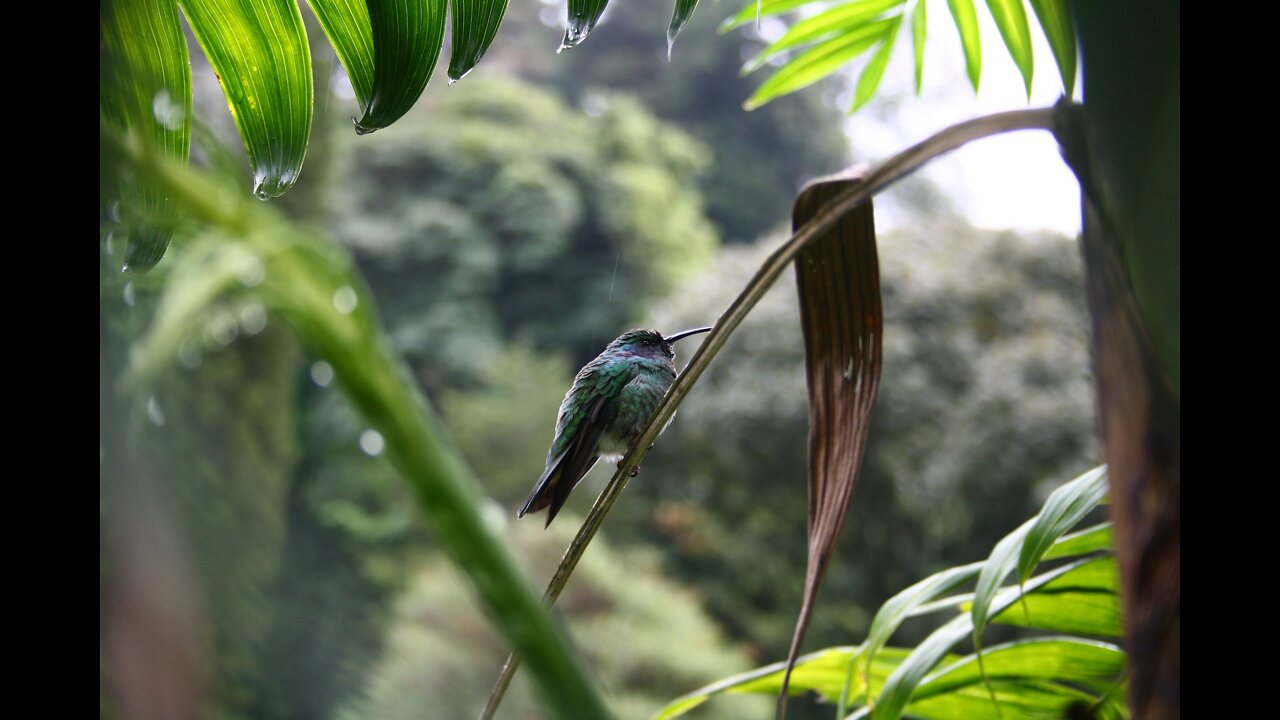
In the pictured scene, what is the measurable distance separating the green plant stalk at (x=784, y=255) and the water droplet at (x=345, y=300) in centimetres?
21

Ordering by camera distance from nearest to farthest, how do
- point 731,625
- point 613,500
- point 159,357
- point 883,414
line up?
point 159,357 → point 613,500 → point 883,414 → point 731,625

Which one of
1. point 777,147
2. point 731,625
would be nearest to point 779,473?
point 731,625

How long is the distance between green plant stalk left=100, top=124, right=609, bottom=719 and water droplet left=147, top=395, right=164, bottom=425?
0.08 m

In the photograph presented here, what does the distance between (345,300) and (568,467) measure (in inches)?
20.9

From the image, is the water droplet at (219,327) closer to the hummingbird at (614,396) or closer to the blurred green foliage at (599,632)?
the hummingbird at (614,396)

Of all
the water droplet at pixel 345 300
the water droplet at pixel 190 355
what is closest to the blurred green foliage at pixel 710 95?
the water droplet at pixel 190 355

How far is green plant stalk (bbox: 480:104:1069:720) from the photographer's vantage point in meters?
0.45

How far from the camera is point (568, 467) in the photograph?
2.52 ft

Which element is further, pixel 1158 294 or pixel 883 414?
pixel 883 414

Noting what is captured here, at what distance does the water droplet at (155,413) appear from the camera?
32cm

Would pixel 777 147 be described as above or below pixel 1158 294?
above
